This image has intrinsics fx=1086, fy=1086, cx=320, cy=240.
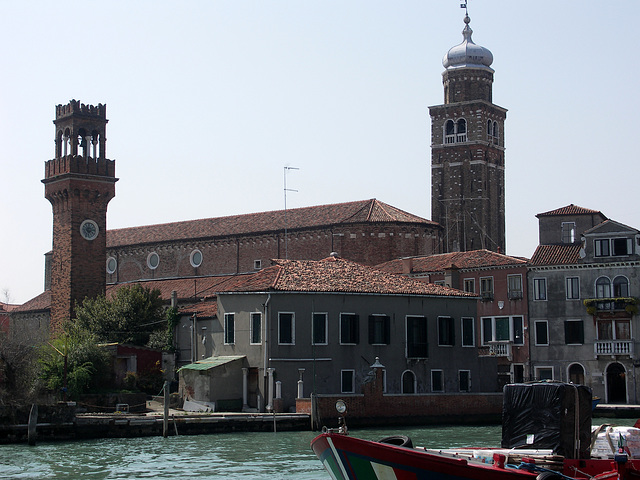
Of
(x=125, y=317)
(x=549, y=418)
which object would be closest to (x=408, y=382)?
(x=125, y=317)

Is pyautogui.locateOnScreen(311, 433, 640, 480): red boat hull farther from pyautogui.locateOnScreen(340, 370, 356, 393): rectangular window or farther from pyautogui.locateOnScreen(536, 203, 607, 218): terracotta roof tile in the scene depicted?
pyautogui.locateOnScreen(536, 203, 607, 218): terracotta roof tile

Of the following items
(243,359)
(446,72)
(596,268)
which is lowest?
(243,359)

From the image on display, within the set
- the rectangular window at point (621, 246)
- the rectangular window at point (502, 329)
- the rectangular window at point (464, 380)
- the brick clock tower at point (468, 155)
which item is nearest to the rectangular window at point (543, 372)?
the rectangular window at point (502, 329)

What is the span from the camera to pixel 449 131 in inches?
2965

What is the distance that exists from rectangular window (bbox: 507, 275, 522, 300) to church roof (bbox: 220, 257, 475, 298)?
6.63m

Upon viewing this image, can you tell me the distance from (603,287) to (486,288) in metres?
5.84

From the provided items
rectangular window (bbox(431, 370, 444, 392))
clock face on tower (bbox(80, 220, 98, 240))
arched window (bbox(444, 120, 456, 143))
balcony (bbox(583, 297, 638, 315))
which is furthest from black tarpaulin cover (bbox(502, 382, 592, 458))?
arched window (bbox(444, 120, 456, 143))

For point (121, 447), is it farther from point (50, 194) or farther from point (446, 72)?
point (446, 72)

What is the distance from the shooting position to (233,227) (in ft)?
223

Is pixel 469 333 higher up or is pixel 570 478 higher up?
pixel 469 333

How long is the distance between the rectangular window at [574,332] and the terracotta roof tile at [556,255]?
277 cm

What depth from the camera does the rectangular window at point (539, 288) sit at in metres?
50.8

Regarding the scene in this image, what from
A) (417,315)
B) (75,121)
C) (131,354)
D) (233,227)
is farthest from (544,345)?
(75,121)

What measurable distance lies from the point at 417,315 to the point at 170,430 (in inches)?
474
